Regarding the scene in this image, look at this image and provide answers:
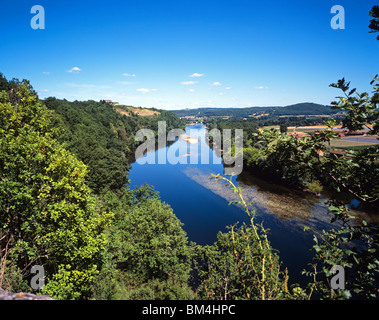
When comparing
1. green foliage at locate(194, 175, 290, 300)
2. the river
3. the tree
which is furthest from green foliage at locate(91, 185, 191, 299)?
green foliage at locate(194, 175, 290, 300)

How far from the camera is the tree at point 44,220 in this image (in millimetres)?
9219

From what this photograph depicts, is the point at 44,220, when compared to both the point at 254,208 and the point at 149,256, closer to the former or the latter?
the point at 149,256

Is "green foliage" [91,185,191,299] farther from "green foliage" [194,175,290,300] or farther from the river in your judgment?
"green foliage" [194,175,290,300]

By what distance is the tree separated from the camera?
922 cm

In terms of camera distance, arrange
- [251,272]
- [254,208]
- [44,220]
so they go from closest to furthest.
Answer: [251,272] → [44,220] → [254,208]

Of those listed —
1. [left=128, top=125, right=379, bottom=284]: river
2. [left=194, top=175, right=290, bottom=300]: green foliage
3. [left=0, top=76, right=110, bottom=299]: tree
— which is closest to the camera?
[left=194, top=175, right=290, bottom=300]: green foliage

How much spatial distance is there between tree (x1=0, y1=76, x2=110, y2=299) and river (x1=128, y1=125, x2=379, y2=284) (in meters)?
12.1

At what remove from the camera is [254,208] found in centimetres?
3319

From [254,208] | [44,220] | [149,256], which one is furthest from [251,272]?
[254,208]

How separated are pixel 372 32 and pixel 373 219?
117ft

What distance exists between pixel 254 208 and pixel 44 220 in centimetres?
2939
